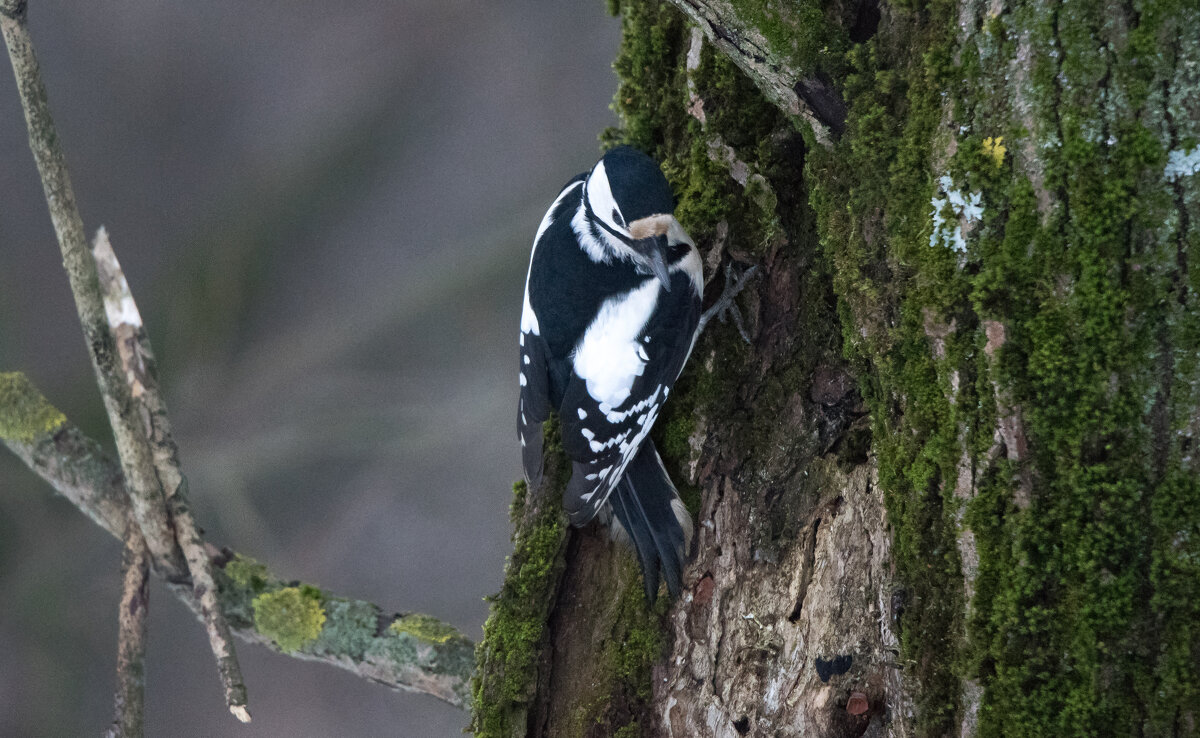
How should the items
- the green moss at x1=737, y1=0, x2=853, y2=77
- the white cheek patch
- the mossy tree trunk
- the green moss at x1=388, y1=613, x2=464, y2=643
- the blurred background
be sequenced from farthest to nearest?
the blurred background < the green moss at x1=388, y1=613, x2=464, y2=643 < the white cheek patch < the green moss at x1=737, y1=0, x2=853, y2=77 < the mossy tree trunk

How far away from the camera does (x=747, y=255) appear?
1.62 metres

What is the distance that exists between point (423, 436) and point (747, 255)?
7.17ft

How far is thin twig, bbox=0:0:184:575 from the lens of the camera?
1.45 meters

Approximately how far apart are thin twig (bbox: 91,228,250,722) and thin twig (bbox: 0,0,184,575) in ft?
0.06

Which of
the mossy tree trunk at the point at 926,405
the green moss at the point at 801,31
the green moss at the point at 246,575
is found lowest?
the mossy tree trunk at the point at 926,405

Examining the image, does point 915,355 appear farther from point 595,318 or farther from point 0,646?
point 0,646

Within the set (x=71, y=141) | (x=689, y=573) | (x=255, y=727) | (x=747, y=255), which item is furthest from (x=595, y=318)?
(x=255, y=727)

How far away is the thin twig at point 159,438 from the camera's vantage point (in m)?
1.55

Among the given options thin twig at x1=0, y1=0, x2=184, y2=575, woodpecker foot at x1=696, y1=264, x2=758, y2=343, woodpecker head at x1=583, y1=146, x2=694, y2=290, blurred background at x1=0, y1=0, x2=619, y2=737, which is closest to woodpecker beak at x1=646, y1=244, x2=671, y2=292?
woodpecker head at x1=583, y1=146, x2=694, y2=290

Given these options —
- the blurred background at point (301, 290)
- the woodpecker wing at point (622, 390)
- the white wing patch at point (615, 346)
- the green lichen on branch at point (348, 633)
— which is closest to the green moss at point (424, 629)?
the green lichen on branch at point (348, 633)

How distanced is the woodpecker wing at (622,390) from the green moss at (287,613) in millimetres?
695

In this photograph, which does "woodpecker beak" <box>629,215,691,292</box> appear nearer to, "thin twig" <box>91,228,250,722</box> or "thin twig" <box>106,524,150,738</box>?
"thin twig" <box>91,228,250,722</box>

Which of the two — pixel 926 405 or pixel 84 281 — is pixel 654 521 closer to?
pixel 926 405

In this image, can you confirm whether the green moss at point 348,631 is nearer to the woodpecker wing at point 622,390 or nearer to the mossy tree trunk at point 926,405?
the mossy tree trunk at point 926,405
